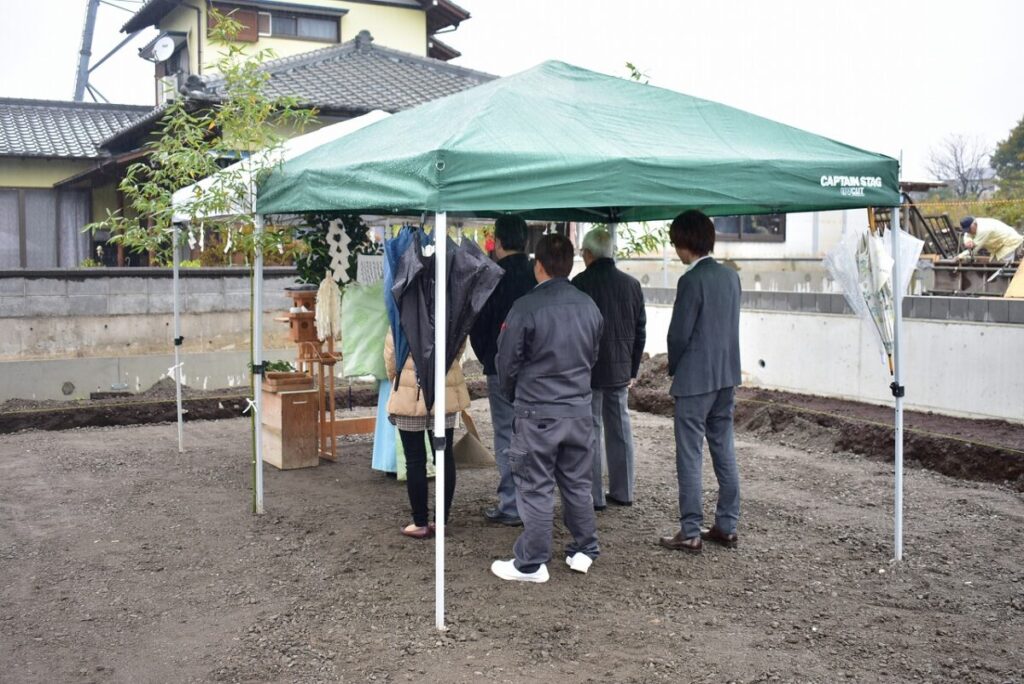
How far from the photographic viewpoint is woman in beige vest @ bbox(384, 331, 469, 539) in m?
5.11

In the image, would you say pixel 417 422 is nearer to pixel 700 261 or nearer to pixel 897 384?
pixel 700 261

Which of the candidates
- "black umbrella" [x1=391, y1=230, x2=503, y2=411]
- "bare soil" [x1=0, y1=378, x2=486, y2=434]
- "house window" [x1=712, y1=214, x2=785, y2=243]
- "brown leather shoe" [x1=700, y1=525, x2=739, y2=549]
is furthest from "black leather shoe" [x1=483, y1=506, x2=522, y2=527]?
"house window" [x1=712, y1=214, x2=785, y2=243]

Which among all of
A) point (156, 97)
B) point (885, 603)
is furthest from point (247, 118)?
point (156, 97)

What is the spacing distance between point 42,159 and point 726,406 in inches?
554

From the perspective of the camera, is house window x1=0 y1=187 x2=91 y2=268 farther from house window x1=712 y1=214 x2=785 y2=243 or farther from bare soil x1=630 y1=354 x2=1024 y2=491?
house window x1=712 y1=214 x2=785 y2=243

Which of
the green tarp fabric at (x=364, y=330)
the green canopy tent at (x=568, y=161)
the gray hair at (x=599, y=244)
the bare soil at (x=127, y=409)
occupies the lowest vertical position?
the bare soil at (x=127, y=409)

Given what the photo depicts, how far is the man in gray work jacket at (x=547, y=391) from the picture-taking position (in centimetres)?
454

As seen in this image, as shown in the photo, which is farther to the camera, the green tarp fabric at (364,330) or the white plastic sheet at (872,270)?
the green tarp fabric at (364,330)

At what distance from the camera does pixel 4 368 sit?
A: 9.84 m

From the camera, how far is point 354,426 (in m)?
8.06

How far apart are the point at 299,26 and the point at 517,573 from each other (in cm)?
1662

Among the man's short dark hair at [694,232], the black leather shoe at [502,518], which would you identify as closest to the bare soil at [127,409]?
the black leather shoe at [502,518]

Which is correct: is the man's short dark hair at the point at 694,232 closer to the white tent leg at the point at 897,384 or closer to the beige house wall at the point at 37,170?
the white tent leg at the point at 897,384

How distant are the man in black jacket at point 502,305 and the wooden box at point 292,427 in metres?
2.26
